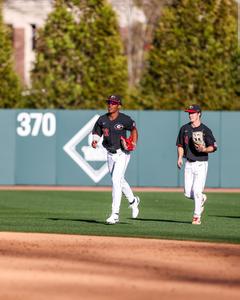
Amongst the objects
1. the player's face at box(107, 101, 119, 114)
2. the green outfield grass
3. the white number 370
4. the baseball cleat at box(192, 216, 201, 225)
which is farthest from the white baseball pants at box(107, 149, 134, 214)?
the white number 370

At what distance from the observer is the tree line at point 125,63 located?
34094 millimetres

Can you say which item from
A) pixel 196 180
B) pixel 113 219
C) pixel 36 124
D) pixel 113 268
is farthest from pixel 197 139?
pixel 36 124

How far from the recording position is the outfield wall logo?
1184 inches

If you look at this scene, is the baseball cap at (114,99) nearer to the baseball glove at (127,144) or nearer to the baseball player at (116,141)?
the baseball player at (116,141)

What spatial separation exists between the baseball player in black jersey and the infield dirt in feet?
8.41

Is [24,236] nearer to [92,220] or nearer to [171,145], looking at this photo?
[92,220]

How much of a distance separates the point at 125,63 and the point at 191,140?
17.7 metres

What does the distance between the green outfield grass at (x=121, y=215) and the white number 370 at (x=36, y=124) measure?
129 inches

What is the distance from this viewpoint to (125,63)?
114 ft

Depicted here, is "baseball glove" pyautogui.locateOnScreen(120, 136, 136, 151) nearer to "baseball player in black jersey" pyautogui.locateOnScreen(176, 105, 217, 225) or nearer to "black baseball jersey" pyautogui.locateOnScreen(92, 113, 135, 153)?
"black baseball jersey" pyautogui.locateOnScreen(92, 113, 135, 153)

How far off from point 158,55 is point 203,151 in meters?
17.8

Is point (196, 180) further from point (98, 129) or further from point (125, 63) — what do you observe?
point (125, 63)

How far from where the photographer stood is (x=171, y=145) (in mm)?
30344

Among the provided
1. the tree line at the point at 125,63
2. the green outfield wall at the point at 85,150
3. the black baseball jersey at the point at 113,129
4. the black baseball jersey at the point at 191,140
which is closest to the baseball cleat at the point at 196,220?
the black baseball jersey at the point at 191,140
